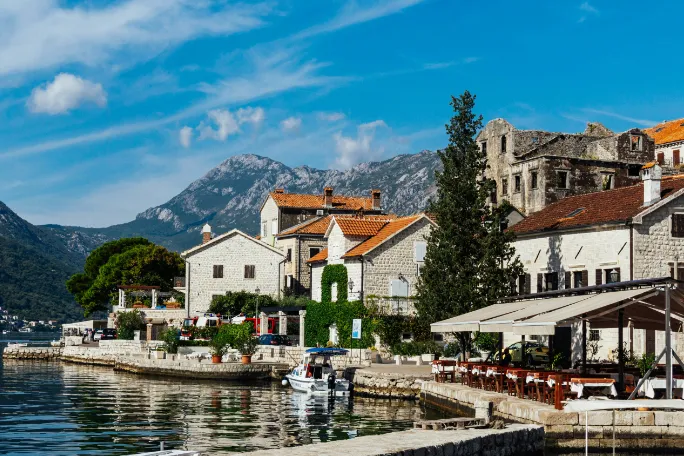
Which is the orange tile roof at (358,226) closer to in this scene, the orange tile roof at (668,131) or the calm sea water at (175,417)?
the calm sea water at (175,417)

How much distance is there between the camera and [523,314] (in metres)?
28.5

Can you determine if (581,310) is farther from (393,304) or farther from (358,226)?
(358,226)

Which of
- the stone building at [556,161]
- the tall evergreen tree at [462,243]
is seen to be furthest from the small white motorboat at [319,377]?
the stone building at [556,161]

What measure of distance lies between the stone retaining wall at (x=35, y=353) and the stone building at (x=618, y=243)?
48665mm

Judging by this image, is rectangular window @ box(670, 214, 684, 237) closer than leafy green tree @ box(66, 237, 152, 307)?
Yes

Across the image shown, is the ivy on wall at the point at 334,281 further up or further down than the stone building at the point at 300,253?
further down

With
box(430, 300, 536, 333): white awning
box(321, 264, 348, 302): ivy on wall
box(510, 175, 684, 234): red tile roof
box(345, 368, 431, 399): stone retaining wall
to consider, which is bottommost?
box(345, 368, 431, 399): stone retaining wall

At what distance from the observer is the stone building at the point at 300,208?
87.1m

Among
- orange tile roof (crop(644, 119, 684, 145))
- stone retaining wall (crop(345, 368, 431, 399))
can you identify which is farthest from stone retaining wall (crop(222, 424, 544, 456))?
orange tile roof (crop(644, 119, 684, 145))

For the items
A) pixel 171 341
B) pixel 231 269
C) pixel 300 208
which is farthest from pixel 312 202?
pixel 171 341

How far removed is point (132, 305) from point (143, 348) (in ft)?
64.3

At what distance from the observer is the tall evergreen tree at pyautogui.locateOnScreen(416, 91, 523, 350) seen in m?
43.1

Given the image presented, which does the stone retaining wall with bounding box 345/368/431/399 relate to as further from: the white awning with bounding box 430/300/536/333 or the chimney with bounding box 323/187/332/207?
the chimney with bounding box 323/187/332/207

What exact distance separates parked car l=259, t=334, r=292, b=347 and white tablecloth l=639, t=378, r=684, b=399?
34377 mm
